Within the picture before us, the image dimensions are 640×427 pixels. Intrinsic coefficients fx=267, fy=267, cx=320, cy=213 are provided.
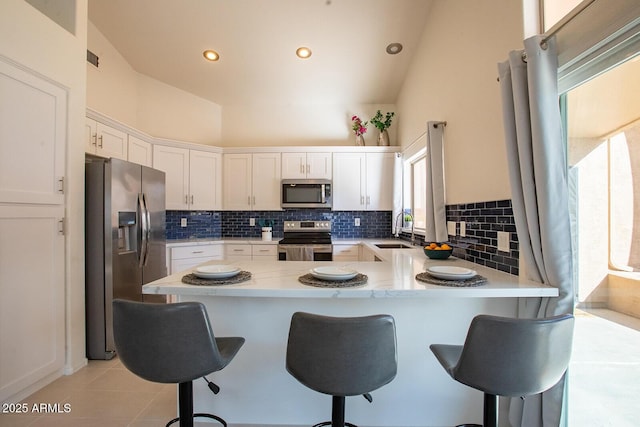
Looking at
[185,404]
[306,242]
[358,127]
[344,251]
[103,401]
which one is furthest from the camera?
[358,127]

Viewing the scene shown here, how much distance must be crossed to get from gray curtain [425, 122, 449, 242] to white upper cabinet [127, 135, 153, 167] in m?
3.26

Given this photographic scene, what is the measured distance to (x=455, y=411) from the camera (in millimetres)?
1485

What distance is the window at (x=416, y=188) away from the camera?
3.10m

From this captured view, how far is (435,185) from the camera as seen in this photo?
2195mm

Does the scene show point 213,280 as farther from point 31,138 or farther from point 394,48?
point 394,48

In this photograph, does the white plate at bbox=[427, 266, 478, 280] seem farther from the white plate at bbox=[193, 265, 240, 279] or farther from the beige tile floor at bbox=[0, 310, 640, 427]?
the white plate at bbox=[193, 265, 240, 279]

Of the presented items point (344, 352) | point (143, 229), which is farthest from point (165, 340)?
point (143, 229)

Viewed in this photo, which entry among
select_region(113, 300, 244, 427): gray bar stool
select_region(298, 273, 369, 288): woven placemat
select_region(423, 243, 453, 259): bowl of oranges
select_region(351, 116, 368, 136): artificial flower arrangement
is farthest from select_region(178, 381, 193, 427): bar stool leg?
select_region(351, 116, 368, 136): artificial flower arrangement

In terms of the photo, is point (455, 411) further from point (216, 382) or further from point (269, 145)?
point (269, 145)

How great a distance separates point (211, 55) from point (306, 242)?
2583mm

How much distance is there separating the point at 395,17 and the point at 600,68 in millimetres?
2037

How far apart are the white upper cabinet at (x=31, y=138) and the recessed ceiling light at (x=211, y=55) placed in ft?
5.29

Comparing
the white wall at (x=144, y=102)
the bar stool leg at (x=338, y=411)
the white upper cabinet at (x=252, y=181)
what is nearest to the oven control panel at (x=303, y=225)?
the white upper cabinet at (x=252, y=181)

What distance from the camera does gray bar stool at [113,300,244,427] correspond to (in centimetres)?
96
